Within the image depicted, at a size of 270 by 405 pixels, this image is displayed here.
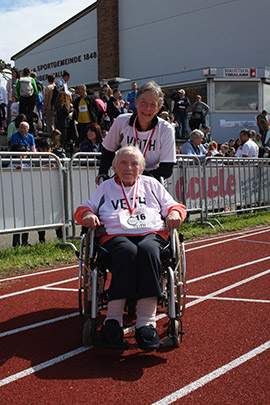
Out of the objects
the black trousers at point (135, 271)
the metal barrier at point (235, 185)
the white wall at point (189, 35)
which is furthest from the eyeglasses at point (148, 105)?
the white wall at point (189, 35)

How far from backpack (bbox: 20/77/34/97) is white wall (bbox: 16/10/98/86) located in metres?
22.6

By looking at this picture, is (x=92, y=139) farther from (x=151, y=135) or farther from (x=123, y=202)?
(x=123, y=202)

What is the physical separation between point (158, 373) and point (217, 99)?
20.9m

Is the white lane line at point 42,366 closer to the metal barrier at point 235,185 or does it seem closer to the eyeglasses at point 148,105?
the eyeglasses at point 148,105

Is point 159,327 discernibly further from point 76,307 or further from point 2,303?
point 2,303

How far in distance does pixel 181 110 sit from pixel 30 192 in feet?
34.4

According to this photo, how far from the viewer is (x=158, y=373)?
3.20m

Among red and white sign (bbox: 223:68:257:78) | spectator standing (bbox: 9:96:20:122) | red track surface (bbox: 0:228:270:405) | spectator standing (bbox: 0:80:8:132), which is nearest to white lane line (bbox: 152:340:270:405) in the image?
red track surface (bbox: 0:228:270:405)

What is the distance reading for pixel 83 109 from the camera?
11.8 m

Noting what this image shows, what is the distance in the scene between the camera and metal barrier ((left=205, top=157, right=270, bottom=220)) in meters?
10.2

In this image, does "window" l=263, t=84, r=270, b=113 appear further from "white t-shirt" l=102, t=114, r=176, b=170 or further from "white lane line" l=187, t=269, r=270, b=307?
"white t-shirt" l=102, t=114, r=176, b=170

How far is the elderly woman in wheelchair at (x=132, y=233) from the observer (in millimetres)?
3447

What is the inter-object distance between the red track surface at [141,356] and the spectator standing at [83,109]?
6956mm

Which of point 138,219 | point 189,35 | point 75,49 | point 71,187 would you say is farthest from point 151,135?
point 75,49
